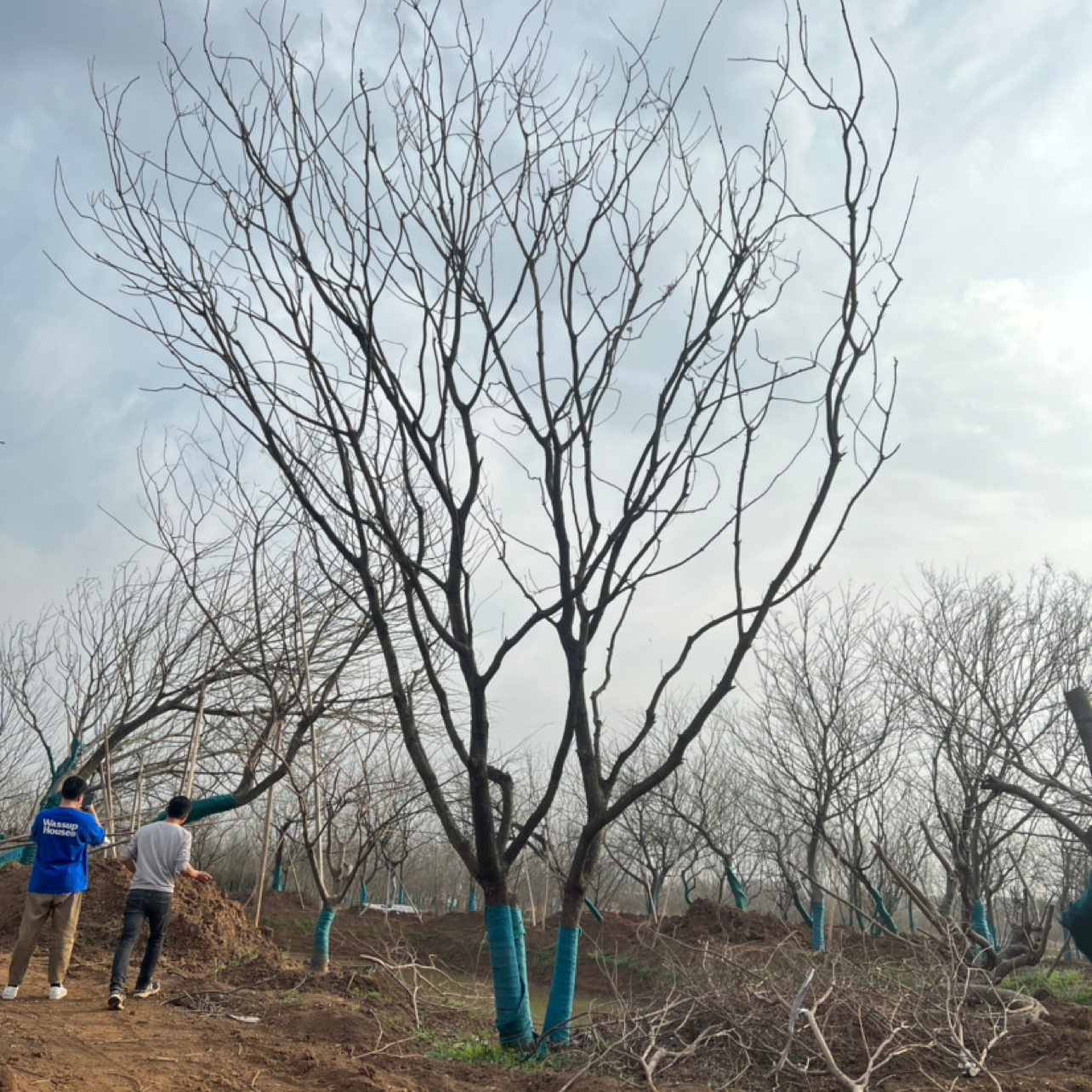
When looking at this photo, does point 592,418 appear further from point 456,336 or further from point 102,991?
point 102,991

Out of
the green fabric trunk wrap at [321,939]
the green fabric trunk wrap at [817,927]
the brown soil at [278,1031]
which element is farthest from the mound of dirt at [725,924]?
the brown soil at [278,1031]

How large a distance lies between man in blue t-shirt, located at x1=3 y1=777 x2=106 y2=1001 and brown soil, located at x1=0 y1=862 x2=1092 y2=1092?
320 millimetres

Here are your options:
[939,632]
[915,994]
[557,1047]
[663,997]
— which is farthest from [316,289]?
[939,632]

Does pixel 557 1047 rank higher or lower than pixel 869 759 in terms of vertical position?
lower

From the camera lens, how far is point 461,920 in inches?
758

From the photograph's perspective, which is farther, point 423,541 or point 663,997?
point 663,997

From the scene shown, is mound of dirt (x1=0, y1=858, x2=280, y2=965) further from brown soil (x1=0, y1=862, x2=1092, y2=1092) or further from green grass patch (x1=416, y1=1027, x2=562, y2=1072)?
green grass patch (x1=416, y1=1027, x2=562, y2=1072)

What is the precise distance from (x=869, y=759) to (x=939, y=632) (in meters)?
2.69

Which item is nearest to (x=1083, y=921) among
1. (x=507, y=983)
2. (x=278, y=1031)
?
(x=507, y=983)

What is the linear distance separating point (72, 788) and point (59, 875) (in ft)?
1.81

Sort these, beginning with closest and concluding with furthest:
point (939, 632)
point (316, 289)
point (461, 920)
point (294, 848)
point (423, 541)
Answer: point (316, 289), point (423, 541), point (939, 632), point (294, 848), point (461, 920)

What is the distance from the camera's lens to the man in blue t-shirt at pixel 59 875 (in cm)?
541

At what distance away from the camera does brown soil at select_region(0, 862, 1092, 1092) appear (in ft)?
10.7

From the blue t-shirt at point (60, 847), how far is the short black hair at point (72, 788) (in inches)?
3.8
